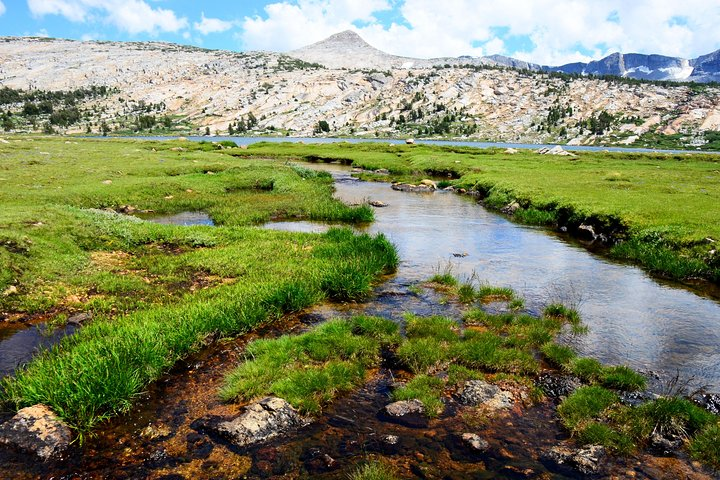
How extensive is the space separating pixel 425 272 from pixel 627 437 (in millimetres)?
12627

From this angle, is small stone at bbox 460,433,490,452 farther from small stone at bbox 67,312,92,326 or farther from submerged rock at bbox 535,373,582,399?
small stone at bbox 67,312,92,326

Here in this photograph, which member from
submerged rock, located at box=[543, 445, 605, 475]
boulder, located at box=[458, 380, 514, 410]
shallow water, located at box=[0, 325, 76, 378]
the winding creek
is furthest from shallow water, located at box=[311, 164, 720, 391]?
shallow water, located at box=[0, 325, 76, 378]

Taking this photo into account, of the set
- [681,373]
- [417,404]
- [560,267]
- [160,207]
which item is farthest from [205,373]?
[160,207]

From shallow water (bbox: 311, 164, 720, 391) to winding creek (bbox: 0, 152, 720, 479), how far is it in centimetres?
→ 7

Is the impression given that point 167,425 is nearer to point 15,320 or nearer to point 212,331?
point 212,331

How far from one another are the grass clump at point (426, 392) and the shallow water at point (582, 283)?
5.29m

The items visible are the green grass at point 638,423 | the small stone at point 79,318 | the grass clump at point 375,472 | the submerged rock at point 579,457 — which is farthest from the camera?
the small stone at point 79,318

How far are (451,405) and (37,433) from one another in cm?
893

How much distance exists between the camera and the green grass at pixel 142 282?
398 inches

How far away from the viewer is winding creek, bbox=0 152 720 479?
8.44 meters

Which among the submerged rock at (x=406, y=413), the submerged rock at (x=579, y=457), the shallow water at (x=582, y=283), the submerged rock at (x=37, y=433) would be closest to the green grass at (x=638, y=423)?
the submerged rock at (x=579, y=457)

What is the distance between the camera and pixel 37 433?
8625 mm

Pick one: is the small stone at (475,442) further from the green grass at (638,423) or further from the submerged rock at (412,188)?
the submerged rock at (412,188)

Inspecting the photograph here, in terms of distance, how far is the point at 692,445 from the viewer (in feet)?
29.2
